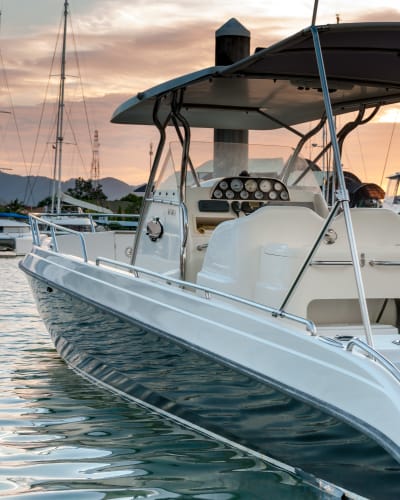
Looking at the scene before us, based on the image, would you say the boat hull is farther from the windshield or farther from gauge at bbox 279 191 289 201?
gauge at bbox 279 191 289 201

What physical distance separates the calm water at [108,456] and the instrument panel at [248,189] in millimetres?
1571

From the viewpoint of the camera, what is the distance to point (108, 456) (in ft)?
15.0

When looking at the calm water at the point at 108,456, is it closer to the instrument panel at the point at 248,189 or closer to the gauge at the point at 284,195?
the instrument panel at the point at 248,189

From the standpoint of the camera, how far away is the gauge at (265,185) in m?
6.14

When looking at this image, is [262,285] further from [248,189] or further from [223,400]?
[248,189]

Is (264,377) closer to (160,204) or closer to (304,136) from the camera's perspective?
(160,204)

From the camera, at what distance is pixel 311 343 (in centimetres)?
355

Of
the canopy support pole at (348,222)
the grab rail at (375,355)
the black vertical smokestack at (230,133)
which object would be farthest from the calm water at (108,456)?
the black vertical smokestack at (230,133)

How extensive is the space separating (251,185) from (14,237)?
893 inches

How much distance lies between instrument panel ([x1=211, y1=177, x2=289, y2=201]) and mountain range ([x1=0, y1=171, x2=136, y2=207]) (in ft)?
5.86

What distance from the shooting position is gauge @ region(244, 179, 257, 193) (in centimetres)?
609

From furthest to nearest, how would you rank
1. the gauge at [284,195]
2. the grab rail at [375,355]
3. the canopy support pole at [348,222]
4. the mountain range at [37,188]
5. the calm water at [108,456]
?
Result: the mountain range at [37,188]
the gauge at [284,195]
the calm water at [108,456]
the canopy support pole at [348,222]
the grab rail at [375,355]

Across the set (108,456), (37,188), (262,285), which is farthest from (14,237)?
(37,188)

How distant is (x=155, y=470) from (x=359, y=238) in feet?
5.26
